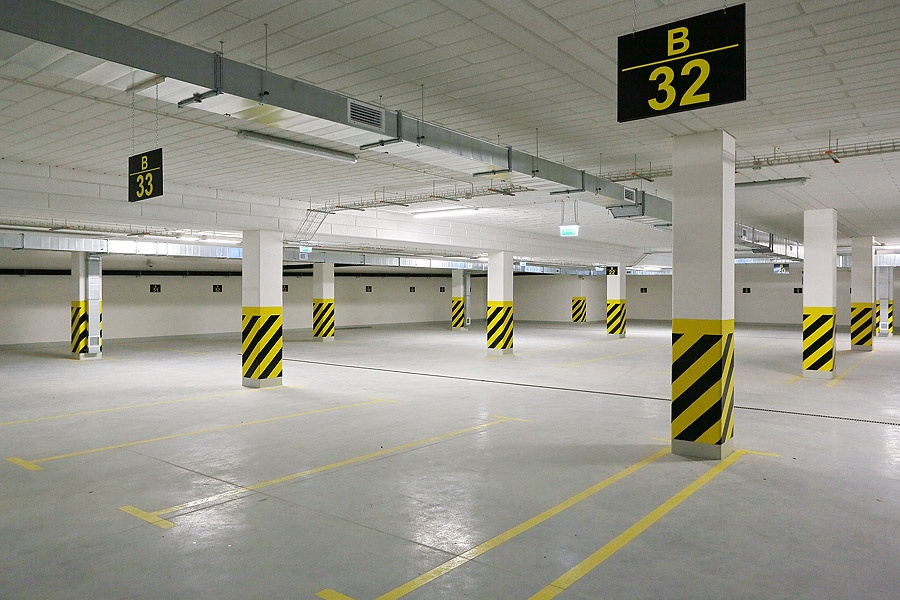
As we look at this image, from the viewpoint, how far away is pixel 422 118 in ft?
24.0

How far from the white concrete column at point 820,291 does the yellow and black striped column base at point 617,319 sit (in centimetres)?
1265

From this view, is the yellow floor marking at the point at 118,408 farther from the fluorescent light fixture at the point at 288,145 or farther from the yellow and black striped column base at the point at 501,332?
the yellow and black striped column base at the point at 501,332

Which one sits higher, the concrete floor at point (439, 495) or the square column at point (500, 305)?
the square column at point (500, 305)

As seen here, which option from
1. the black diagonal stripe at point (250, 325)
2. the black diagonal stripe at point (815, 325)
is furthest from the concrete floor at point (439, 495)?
the black diagonal stripe at point (815, 325)

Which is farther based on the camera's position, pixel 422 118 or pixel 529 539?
pixel 422 118

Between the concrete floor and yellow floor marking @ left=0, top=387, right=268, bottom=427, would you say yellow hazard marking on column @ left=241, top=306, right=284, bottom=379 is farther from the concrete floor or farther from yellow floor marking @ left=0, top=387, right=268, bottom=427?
the concrete floor

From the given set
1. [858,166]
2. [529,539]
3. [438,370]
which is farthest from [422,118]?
[438,370]

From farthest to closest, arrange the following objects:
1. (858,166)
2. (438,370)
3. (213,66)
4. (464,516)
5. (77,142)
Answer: (438,370)
(858,166)
(77,142)
(464,516)
(213,66)

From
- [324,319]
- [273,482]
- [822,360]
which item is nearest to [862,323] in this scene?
[822,360]

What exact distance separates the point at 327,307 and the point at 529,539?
22.0 metres

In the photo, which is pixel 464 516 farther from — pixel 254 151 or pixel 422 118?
pixel 254 151

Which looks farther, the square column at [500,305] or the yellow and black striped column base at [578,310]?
the yellow and black striped column base at [578,310]

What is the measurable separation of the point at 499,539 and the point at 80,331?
18.2 meters

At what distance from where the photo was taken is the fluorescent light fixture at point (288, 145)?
7.46m
